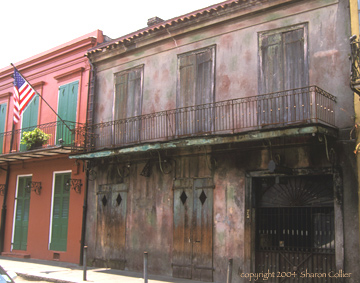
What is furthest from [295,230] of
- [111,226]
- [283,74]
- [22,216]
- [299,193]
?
[22,216]

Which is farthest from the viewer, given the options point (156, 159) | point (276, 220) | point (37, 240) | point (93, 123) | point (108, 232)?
point (37, 240)

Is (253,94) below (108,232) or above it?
above

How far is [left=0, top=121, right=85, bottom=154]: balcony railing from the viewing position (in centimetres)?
1555

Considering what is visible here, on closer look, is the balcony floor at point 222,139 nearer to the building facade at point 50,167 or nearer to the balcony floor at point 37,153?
the balcony floor at point 37,153

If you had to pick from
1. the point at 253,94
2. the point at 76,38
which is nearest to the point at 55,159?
the point at 76,38

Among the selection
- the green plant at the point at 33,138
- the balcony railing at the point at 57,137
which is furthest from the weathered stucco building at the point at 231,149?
the green plant at the point at 33,138

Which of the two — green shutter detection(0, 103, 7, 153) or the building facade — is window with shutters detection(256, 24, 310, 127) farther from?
green shutter detection(0, 103, 7, 153)

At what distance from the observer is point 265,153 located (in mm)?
11273

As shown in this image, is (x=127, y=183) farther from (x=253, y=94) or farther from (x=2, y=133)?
(x=2, y=133)

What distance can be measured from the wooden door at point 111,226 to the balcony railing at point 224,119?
1606 millimetres

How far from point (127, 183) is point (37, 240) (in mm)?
5358

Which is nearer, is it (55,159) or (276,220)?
(276,220)

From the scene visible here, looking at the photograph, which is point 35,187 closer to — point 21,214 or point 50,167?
point 50,167

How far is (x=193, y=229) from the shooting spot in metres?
12.4
